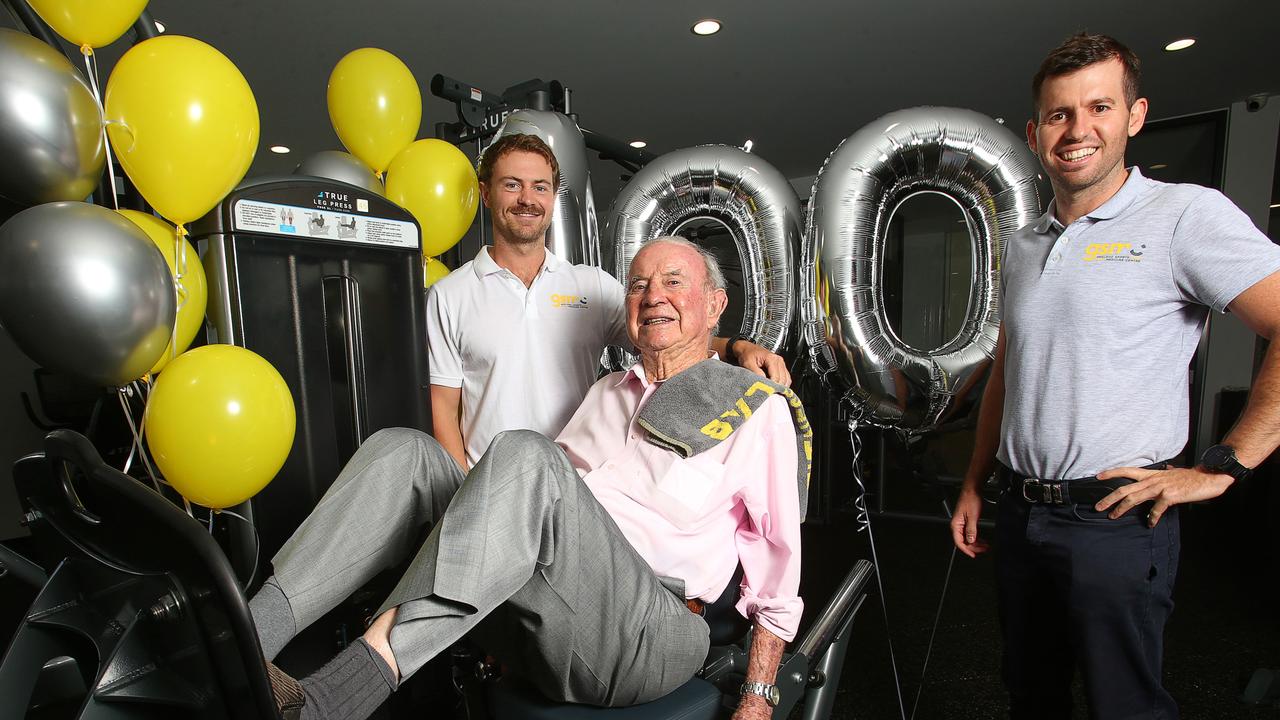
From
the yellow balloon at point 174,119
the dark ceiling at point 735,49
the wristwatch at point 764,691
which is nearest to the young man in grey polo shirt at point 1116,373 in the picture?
the wristwatch at point 764,691

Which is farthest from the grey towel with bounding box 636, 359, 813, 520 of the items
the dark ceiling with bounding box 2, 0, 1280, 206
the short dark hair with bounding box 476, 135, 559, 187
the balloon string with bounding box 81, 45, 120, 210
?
the dark ceiling with bounding box 2, 0, 1280, 206

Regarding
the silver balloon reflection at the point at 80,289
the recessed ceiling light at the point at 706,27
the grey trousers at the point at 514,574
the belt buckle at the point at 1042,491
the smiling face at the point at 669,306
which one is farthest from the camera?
the recessed ceiling light at the point at 706,27

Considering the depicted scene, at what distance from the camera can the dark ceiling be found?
3.23 metres

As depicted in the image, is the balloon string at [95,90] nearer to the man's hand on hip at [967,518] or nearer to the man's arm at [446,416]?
the man's arm at [446,416]

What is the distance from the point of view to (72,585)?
1.06m

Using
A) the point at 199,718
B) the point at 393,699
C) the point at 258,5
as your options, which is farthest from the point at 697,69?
the point at 199,718

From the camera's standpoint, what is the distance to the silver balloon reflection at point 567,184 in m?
2.16

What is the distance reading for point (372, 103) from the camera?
206cm

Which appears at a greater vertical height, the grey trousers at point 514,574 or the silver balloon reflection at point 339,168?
the silver balloon reflection at point 339,168

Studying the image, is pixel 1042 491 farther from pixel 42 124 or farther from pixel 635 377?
pixel 42 124

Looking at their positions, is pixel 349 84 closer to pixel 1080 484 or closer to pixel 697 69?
pixel 1080 484

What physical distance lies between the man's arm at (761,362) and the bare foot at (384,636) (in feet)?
2.84

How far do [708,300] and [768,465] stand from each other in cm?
43

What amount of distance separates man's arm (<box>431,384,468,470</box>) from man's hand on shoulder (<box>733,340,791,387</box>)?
80 cm
